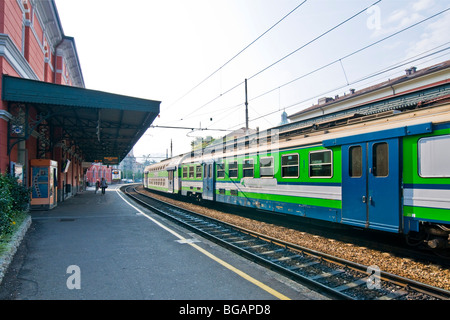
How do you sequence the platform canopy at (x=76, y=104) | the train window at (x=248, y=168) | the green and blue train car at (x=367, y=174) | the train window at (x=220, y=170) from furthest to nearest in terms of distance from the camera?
the train window at (x=220, y=170) < the train window at (x=248, y=168) < the platform canopy at (x=76, y=104) < the green and blue train car at (x=367, y=174)

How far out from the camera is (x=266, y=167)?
10.4 meters

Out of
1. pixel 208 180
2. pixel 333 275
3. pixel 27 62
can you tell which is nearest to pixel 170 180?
pixel 208 180

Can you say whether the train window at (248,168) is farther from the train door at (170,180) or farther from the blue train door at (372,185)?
the train door at (170,180)

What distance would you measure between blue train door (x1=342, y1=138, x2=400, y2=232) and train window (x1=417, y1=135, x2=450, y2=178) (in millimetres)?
472

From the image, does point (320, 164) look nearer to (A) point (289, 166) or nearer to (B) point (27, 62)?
(A) point (289, 166)

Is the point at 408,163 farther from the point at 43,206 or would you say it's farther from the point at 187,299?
the point at 43,206

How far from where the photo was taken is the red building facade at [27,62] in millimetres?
10652

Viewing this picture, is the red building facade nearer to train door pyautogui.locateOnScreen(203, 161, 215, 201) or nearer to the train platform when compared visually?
the train platform

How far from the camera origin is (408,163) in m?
6.05

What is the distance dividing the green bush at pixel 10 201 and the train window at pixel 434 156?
8.64 meters

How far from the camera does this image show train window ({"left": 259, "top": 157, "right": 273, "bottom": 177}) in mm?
10199

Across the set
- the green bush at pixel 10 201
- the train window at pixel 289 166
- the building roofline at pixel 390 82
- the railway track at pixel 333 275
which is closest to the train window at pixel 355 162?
the train window at pixel 289 166

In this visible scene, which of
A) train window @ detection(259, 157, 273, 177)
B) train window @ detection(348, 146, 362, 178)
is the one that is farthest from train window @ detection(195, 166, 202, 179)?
train window @ detection(348, 146, 362, 178)
